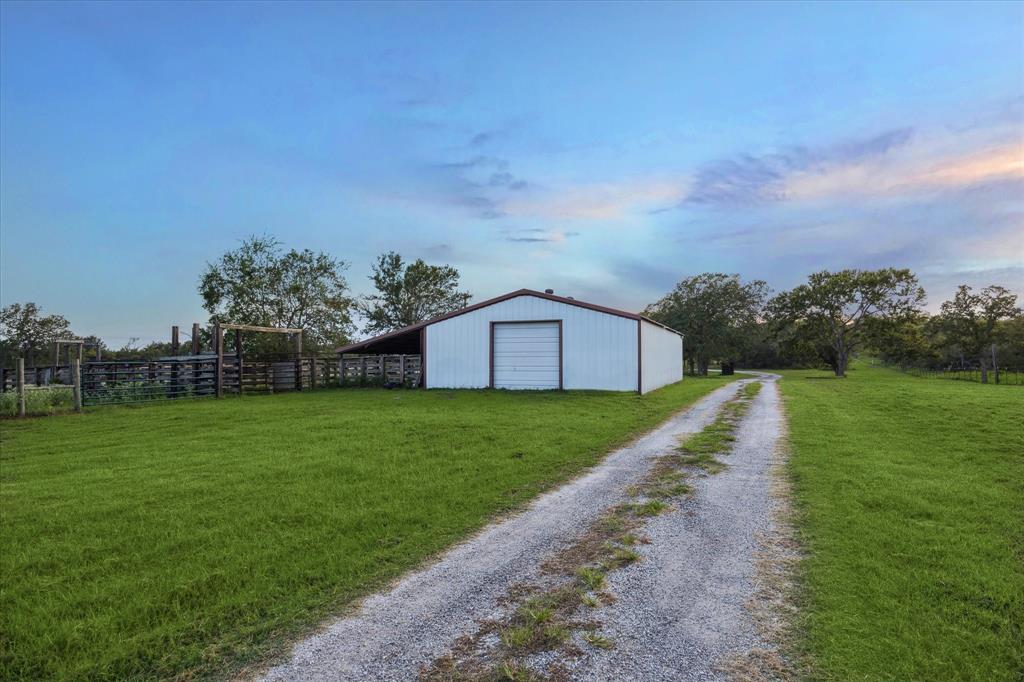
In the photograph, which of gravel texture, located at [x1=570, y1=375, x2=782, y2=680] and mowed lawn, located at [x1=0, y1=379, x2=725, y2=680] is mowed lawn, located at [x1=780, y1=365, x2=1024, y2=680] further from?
mowed lawn, located at [x1=0, y1=379, x2=725, y2=680]

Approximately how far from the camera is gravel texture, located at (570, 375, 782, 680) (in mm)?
2566

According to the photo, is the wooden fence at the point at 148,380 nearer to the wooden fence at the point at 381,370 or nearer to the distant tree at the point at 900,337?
the wooden fence at the point at 381,370

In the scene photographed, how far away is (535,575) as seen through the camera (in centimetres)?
370

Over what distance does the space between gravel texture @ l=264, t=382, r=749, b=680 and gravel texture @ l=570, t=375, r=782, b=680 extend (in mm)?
10

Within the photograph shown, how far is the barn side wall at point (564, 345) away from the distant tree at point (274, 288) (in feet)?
62.8

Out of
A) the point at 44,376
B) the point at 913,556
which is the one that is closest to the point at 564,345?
the point at 913,556

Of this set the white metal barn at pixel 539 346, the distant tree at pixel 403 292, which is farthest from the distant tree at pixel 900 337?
the distant tree at pixel 403 292

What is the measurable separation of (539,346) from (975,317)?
1761 inches

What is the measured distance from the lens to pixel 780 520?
4859 mm

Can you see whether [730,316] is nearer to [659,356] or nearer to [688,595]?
[659,356]

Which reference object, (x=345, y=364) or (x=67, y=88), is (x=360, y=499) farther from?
(x=345, y=364)

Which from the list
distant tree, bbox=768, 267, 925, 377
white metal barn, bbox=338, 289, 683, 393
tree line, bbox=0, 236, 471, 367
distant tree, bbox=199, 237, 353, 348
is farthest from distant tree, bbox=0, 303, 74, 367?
distant tree, bbox=768, 267, 925, 377

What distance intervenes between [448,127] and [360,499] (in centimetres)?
1448

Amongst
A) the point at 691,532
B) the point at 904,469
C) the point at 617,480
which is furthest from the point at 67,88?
the point at 904,469
